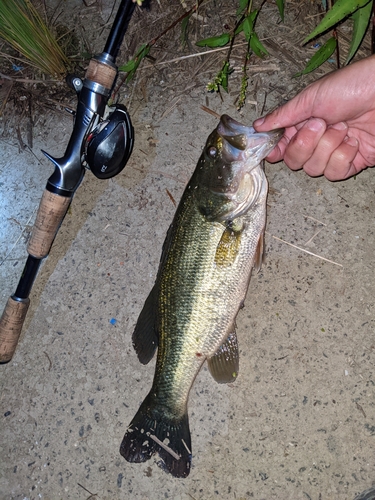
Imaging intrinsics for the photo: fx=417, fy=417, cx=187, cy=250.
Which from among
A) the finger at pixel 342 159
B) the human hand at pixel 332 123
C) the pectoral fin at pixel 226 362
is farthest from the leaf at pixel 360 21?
the pectoral fin at pixel 226 362

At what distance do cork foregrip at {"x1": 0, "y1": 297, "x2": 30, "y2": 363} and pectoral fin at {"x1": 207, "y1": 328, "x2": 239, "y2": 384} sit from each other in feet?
4.71

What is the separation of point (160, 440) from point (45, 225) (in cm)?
166

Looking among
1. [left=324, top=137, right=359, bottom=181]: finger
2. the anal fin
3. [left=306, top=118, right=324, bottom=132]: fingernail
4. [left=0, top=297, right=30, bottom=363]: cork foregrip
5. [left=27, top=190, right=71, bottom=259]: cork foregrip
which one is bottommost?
[left=0, top=297, right=30, bottom=363]: cork foregrip

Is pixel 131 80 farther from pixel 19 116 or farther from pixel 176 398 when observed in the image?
pixel 176 398

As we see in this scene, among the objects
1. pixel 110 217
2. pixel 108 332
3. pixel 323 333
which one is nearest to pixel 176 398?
pixel 108 332

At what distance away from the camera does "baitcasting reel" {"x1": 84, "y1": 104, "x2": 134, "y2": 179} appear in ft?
8.75

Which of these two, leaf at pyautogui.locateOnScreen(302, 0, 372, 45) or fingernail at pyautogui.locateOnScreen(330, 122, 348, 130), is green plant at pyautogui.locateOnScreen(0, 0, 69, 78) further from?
fingernail at pyautogui.locateOnScreen(330, 122, 348, 130)

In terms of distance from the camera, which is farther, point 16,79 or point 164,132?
point 16,79

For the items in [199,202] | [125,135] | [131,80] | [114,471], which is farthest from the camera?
[131,80]

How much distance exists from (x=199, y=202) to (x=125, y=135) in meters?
0.69

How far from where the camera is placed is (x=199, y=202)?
256cm

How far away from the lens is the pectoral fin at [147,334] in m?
2.80

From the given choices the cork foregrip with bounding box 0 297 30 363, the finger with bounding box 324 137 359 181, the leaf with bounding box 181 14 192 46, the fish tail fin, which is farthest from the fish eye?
the cork foregrip with bounding box 0 297 30 363

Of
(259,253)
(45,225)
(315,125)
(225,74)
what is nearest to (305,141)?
(315,125)
